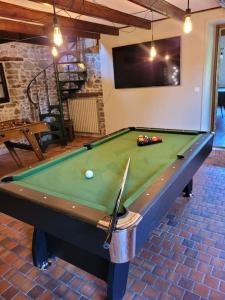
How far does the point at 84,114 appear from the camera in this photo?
630cm

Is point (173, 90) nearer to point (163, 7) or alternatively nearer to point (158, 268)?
point (163, 7)

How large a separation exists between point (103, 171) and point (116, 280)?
81 centimetres

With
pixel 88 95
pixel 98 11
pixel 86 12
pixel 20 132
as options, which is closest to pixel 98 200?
pixel 86 12

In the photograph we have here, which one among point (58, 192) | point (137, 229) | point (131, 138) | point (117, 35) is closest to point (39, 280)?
point (58, 192)

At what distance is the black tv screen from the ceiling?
1.62 ft

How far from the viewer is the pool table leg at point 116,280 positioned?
4.87ft

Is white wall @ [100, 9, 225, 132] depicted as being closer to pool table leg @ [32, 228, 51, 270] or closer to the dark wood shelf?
the dark wood shelf

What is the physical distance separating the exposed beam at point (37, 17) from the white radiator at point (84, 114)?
2.00 m

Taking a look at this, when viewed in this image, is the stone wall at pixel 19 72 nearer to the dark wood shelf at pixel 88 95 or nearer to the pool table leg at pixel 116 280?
the dark wood shelf at pixel 88 95

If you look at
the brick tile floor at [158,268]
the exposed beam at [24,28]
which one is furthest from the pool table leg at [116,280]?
the exposed beam at [24,28]

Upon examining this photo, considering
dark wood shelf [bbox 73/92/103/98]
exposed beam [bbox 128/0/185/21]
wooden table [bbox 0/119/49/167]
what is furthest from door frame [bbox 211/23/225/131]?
wooden table [bbox 0/119/49/167]

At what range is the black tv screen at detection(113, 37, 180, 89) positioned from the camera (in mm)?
4496

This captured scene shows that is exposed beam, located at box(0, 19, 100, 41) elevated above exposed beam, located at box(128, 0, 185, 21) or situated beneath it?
elevated above

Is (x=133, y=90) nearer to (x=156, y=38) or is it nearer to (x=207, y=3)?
(x=156, y=38)
